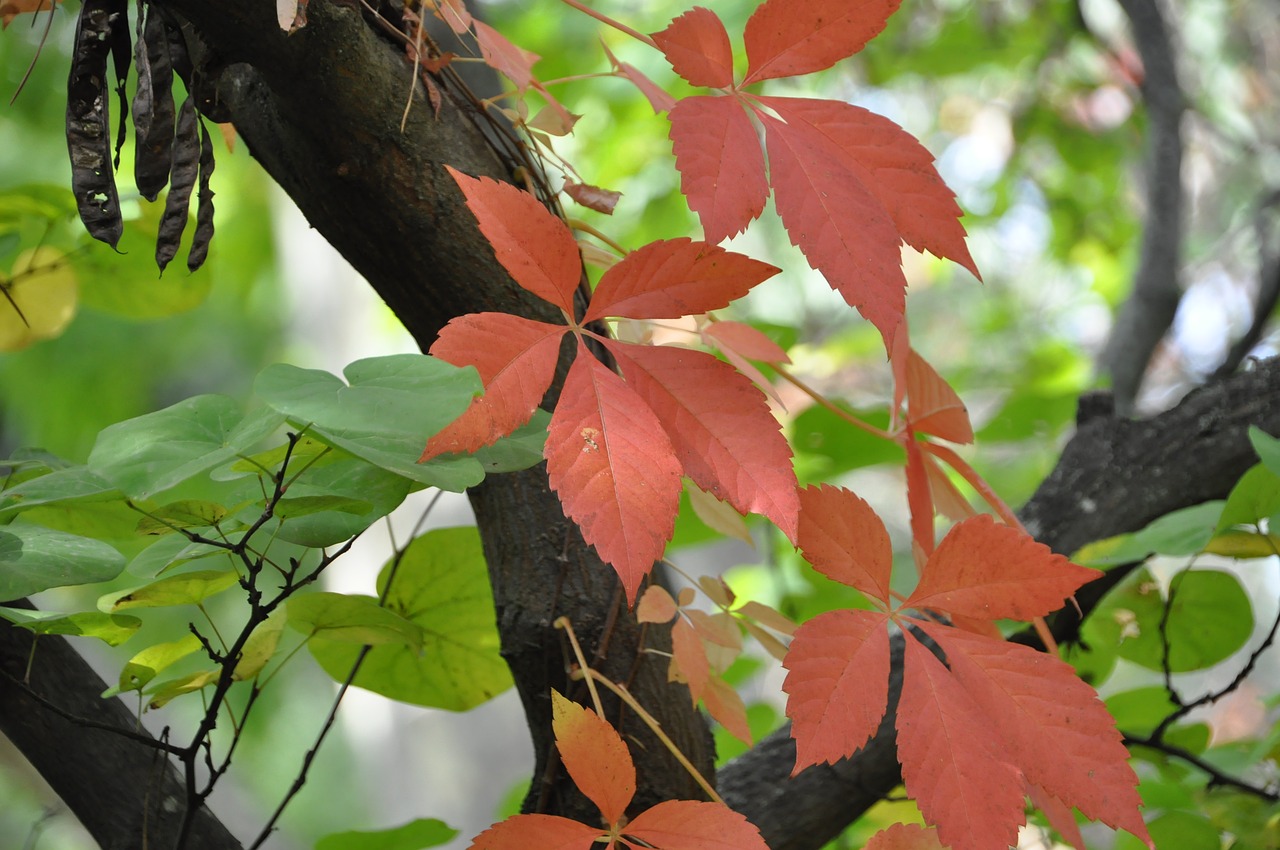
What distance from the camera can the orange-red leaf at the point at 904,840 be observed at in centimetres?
39

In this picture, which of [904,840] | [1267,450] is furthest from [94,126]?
[1267,450]

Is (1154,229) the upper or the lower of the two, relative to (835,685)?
upper

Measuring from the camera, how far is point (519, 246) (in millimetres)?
389

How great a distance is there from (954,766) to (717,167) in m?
0.25

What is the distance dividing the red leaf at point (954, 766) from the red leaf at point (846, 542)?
0.04 metres

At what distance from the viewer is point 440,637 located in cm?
58

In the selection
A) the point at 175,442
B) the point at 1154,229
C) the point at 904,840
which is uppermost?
the point at 1154,229

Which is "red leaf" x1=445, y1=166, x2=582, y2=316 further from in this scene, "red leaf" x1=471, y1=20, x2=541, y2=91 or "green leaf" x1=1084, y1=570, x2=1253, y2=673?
"green leaf" x1=1084, y1=570, x2=1253, y2=673

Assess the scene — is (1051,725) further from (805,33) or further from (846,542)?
(805,33)

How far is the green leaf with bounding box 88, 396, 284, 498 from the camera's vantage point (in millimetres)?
350

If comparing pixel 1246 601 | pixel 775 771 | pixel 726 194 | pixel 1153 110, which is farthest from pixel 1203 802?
pixel 1153 110

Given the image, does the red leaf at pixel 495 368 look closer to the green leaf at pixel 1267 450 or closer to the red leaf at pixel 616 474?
the red leaf at pixel 616 474

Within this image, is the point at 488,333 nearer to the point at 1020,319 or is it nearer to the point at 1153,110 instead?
the point at 1153,110

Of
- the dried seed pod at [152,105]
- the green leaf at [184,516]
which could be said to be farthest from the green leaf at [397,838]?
the dried seed pod at [152,105]
